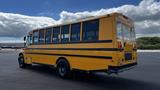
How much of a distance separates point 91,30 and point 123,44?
4.57 ft

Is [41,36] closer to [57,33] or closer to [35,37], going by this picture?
[35,37]

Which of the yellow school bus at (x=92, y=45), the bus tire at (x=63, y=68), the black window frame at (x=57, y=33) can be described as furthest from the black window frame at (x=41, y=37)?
the bus tire at (x=63, y=68)

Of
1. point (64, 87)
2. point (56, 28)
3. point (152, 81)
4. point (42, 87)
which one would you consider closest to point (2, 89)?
point (42, 87)

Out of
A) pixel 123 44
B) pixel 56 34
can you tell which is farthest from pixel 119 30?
pixel 56 34

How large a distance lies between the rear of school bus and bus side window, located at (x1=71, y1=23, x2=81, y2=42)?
190 cm

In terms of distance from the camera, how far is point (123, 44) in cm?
1041

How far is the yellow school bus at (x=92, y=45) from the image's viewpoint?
32.6 feet

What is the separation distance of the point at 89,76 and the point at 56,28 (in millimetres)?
2758

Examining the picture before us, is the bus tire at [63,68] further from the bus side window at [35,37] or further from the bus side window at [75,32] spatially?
the bus side window at [35,37]

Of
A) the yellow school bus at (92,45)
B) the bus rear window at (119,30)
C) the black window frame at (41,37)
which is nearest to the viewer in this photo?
the yellow school bus at (92,45)

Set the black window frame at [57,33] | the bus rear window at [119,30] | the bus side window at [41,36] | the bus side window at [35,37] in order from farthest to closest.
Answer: the bus side window at [35,37] → the bus side window at [41,36] → the black window frame at [57,33] → the bus rear window at [119,30]

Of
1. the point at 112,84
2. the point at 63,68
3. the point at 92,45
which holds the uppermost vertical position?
the point at 92,45

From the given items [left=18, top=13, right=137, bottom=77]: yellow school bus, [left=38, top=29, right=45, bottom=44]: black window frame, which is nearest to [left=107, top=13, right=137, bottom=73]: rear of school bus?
[left=18, top=13, right=137, bottom=77]: yellow school bus

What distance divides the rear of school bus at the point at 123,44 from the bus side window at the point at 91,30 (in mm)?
870
